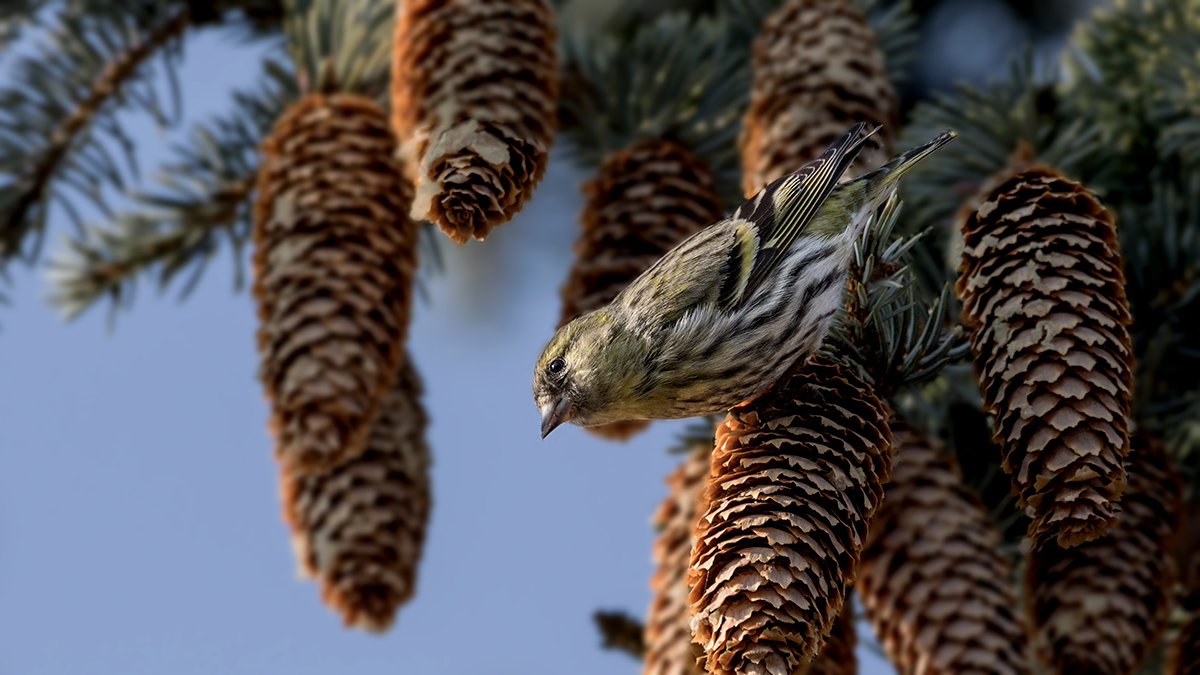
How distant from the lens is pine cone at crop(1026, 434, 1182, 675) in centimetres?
172

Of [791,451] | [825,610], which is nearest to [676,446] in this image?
[791,451]

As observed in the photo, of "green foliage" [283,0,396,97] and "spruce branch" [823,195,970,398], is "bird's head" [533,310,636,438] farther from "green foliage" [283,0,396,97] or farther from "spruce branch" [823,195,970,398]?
"green foliage" [283,0,396,97]

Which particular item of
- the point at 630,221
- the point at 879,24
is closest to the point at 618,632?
the point at 630,221

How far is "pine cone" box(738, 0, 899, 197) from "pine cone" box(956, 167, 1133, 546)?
0.62 metres

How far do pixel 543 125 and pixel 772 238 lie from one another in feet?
1.24

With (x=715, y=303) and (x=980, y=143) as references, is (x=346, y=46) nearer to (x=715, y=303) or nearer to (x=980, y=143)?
(x=715, y=303)

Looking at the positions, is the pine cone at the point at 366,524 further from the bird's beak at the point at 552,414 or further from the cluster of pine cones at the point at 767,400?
the bird's beak at the point at 552,414

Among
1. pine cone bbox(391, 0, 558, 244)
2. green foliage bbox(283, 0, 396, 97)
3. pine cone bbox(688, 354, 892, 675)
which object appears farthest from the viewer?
green foliage bbox(283, 0, 396, 97)

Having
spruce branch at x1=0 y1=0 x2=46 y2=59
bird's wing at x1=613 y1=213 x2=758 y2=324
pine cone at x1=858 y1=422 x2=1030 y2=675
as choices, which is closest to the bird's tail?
bird's wing at x1=613 y1=213 x2=758 y2=324

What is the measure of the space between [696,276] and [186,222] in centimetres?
128

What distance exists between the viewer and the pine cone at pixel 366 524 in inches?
87.1

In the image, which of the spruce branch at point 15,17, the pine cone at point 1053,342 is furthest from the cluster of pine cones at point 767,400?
the spruce branch at point 15,17

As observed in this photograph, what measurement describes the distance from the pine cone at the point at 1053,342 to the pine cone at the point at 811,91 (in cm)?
62

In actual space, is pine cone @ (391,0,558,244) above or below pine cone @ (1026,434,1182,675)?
above
